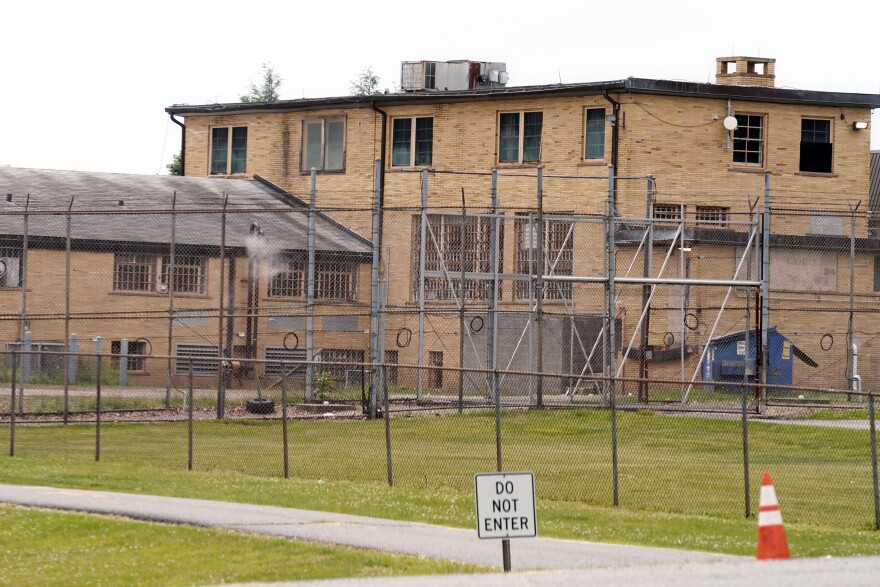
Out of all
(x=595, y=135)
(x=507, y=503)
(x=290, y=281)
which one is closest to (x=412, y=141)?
(x=595, y=135)

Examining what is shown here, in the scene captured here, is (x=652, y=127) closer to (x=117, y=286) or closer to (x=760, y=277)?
(x=760, y=277)

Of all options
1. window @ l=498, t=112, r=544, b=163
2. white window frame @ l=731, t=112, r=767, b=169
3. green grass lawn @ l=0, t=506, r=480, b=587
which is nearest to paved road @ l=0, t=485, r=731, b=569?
green grass lawn @ l=0, t=506, r=480, b=587

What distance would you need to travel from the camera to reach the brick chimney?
152 feet

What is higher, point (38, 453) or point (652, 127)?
point (652, 127)

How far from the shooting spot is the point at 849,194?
44.6 metres

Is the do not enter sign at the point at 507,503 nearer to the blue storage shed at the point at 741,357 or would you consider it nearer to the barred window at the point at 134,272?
the blue storage shed at the point at 741,357

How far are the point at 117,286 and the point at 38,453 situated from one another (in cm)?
1431

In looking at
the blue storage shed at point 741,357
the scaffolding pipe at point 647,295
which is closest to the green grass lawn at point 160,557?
the scaffolding pipe at point 647,295

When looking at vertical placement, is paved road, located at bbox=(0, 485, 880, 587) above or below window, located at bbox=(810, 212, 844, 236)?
below

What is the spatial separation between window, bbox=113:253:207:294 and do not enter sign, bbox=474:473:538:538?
27.7 meters

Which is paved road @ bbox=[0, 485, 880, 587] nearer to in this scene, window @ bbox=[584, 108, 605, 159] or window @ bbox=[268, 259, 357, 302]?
window @ bbox=[268, 259, 357, 302]

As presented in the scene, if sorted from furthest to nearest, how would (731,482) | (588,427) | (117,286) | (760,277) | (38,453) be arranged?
(117,286)
(760,277)
(588,427)
(38,453)
(731,482)

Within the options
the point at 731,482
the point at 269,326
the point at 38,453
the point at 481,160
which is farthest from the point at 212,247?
the point at 731,482

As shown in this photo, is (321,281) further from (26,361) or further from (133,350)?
(26,361)
